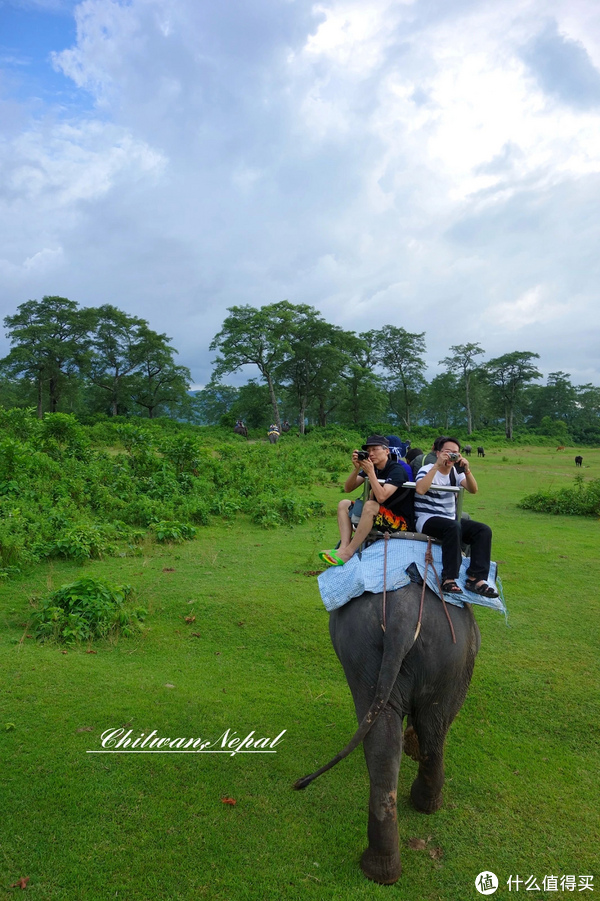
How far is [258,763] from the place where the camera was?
3.92 m

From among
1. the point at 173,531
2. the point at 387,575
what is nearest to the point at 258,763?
the point at 387,575

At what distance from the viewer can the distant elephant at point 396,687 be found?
2992 mm

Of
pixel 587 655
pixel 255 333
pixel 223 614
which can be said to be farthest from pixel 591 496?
pixel 255 333

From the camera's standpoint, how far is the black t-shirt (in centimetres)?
385

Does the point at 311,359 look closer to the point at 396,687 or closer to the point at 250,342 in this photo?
the point at 250,342

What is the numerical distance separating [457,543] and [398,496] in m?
0.57

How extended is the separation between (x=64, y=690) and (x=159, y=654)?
102cm

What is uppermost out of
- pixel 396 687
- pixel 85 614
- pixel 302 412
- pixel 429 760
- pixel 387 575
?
pixel 302 412

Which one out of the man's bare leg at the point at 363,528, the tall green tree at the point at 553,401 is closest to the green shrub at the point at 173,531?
the man's bare leg at the point at 363,528

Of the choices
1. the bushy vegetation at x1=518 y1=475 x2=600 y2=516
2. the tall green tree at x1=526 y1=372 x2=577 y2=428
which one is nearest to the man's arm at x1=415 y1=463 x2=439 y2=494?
the bushy vegetation at x1=518 y1=475 x2=600 y2=516

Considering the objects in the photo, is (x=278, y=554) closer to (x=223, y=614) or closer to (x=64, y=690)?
(x=223, y=614)

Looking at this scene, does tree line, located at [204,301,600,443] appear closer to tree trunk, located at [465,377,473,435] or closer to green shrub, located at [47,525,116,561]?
tree trunk, located at [465,377,473,435]

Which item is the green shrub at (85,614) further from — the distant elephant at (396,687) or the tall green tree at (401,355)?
the tall green tree at (401,355)

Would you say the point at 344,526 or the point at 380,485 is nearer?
the point at 380,485
